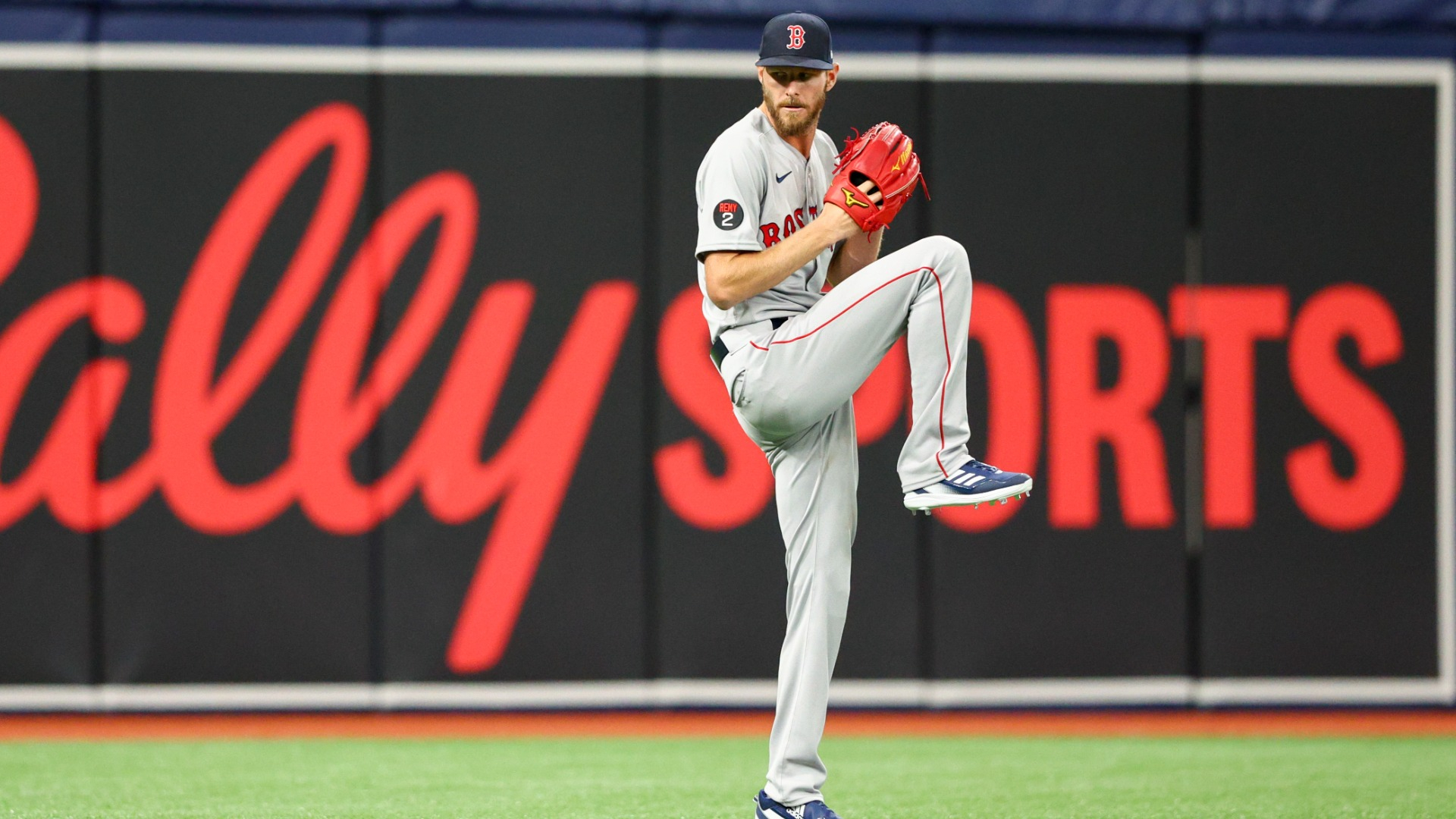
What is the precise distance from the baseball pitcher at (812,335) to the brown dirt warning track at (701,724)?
2545 millimetres

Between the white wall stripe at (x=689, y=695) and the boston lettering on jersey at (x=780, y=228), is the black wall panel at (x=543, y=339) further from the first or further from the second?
the boston lettering on jersey at (x=780, y=228)

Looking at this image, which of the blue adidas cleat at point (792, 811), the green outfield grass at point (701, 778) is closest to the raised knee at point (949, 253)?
the blue adidas cleat at point (792, 811)

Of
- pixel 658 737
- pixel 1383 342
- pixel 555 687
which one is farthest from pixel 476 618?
pixel 1383 342

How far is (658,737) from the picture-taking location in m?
5.48

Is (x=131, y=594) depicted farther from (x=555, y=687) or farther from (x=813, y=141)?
(x=813, y=141)

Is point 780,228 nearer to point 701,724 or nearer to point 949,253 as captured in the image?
point 949,253

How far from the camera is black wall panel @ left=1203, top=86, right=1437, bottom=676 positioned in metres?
6.00

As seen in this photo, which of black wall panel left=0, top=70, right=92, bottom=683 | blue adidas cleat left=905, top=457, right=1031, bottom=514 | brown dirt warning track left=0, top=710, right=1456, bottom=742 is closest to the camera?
blue adidas cleat left=905, top=457, right=1031, bottom=514

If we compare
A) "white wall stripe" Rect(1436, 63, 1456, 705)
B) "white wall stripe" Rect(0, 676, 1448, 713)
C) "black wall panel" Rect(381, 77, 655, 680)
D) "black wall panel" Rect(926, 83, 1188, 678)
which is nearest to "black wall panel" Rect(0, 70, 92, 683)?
"white wall stripe" Rect(0, 676, 1448, 713)

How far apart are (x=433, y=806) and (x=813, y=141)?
6.89ft

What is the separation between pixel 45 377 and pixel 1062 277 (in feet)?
13.9

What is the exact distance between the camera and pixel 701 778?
14.9 ft

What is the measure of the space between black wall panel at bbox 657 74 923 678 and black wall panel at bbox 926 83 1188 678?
0.20m

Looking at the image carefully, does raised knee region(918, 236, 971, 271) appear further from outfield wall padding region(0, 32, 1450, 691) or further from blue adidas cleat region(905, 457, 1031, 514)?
outfield wall padding region(0, 32, 1450, 691)
